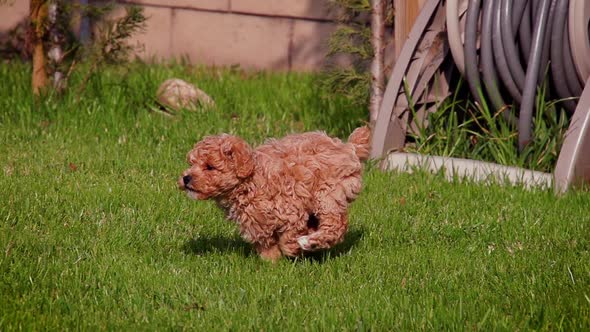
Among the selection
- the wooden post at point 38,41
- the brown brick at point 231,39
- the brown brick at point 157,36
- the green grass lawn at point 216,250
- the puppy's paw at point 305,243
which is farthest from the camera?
→ the brown brick at point 231,39

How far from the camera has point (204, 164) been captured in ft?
16.0

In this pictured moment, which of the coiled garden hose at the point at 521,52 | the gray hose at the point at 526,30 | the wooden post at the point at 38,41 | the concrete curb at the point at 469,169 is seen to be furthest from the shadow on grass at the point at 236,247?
the wooden post at the point at 38,41

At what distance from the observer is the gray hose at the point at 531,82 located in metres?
7.13

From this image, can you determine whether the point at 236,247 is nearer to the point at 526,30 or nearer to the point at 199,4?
the point at 526,30

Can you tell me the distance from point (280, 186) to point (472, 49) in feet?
9.61

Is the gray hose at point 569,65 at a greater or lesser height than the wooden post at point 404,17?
lesser

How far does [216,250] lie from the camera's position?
Result: 17.7 ft

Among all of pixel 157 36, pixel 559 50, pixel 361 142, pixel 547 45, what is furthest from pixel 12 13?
pixel 361 142

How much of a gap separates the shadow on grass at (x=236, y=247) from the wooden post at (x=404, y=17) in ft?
9.10

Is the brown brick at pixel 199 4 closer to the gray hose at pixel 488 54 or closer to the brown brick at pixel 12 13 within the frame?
the brown brick at pixel 12 13

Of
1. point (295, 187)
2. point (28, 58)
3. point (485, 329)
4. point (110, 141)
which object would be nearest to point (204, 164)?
point (295, 187)

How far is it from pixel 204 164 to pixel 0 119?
3748 mm

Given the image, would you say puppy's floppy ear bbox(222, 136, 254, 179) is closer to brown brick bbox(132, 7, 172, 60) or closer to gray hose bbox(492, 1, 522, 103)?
gray hose bbox(492, 1, 522, 103)

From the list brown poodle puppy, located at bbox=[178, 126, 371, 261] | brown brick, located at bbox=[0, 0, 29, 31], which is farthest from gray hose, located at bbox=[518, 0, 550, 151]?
brown brick, located at bbox=[0, 0, 29, 31]
